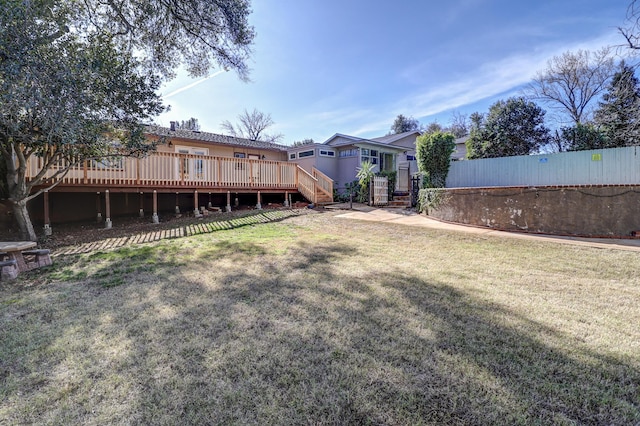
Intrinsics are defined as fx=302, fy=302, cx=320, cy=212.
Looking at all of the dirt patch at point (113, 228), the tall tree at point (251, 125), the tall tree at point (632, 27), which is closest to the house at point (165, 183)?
the dirt patch at point (113, 228)

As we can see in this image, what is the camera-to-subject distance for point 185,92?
43.0ft

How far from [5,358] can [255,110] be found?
38.5m

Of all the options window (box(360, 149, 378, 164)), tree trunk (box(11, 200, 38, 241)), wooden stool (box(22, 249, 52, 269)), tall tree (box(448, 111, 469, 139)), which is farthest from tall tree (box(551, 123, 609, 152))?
tree trunk (box(11, 200, 38, 241))

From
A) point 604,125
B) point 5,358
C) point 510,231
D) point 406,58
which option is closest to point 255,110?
point 406,58

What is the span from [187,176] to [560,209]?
10834 mm

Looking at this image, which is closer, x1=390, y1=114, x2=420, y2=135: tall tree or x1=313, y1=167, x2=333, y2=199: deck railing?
x1=313, y1=167, x2=333, y2=199: deck railing

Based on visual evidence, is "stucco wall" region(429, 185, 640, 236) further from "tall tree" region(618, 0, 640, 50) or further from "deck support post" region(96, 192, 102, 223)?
"deck support post" region(96, 192, 102, 223)

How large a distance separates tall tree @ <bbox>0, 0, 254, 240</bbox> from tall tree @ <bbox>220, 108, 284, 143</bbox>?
94.7ft

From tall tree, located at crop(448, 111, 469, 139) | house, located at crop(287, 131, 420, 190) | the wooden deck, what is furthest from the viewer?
tall tree, located at crop(448, 111, 469, 139)

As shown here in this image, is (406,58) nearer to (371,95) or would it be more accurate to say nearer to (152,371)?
(371,95)

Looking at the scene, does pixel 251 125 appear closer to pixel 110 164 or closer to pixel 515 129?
pixel 515 129

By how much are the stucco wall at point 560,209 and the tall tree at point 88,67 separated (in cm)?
857

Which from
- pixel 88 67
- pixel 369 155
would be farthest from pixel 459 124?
pixel 88 67

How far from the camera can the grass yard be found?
5.85 ft
